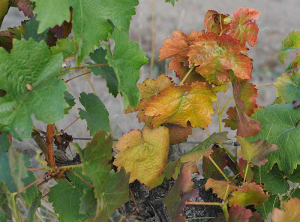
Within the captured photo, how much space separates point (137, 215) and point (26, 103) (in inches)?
21.2

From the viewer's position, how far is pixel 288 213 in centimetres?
75

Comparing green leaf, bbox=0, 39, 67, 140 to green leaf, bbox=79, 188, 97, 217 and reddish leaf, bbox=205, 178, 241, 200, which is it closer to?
green leaf, bbox=79, 188, 97, 217

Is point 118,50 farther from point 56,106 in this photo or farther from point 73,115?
point 73,115

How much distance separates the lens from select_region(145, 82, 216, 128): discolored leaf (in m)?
0.94

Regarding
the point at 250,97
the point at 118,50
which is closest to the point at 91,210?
the point at 118,50

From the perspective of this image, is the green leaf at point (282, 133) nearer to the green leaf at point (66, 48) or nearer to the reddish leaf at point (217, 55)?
the reddish leaf at point (217, 55)

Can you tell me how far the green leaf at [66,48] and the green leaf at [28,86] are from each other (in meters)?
0.05

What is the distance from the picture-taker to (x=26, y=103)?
720 millimetres

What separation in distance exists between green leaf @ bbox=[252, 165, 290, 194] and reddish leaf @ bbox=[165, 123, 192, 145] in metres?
A: 0.18

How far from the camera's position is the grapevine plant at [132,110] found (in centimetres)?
73

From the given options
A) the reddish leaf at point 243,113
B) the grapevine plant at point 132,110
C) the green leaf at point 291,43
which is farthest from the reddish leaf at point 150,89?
the green leaf at point 291,43

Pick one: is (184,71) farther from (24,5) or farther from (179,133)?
(24,5)

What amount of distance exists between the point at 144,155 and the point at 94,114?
0.61 feet

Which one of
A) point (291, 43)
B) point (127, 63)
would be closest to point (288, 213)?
point (127, 63)
